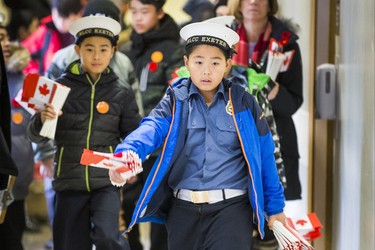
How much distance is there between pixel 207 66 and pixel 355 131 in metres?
1.27

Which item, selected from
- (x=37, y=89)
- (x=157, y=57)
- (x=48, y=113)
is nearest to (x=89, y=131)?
(x=48, y=113)

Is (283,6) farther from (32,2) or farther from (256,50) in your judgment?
(32,2)

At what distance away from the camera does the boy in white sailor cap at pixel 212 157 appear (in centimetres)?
437

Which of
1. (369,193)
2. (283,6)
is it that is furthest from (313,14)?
(369,193)

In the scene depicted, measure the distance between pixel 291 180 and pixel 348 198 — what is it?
527 millimetres

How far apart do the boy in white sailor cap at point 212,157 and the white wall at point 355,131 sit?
0.67 metres

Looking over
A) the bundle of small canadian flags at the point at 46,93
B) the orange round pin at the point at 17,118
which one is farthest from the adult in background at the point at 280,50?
the orange round pin at the point at 17,118

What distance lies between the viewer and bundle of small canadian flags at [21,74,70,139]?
5129mm

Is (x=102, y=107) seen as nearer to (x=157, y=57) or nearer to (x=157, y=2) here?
(x=157, y=57)

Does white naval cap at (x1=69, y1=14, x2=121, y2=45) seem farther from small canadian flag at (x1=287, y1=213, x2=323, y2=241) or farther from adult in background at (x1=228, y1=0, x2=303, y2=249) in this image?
small canadian flag at (x1=287, y1=213, x2=323, y2=241)

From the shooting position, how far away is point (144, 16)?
6379 millimetres

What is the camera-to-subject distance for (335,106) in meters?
5.96

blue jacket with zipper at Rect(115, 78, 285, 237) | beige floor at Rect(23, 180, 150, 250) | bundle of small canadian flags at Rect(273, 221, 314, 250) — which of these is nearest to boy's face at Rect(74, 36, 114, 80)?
blue jacket with zipper at Rect(115, 78, 285, 237)

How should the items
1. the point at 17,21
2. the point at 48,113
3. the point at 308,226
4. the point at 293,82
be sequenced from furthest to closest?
1. the point at 17,21
2. the point at 293,82
3. the point at 308,226
4. the point at 48,113
